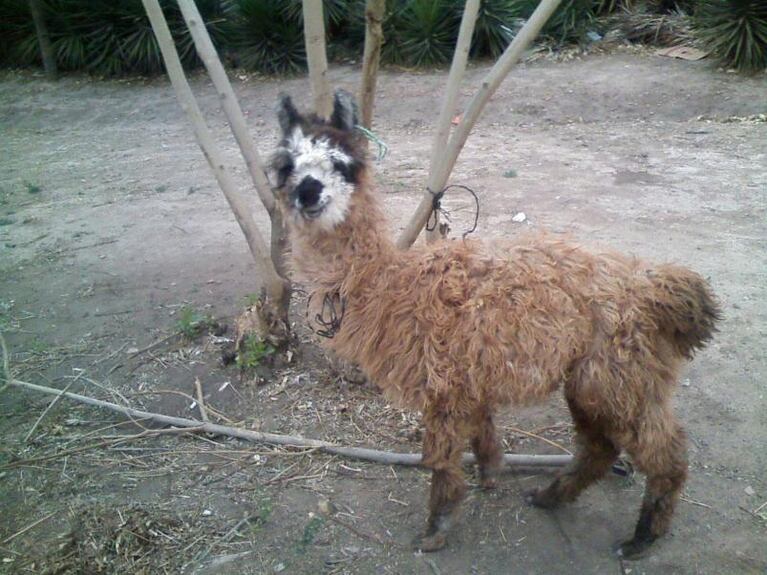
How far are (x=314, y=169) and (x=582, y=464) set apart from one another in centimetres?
215

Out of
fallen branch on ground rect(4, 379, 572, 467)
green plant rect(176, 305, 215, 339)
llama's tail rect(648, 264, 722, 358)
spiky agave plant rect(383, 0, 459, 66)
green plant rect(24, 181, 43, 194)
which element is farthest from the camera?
spiky agave plant rect(383, 0, 459, 66)

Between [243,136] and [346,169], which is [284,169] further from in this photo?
[243,136]

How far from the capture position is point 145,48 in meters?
15.4

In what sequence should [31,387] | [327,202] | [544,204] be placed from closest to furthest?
[327,202] < [31,387] < [544,204]

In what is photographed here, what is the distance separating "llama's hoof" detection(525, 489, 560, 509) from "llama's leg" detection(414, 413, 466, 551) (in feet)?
2.00

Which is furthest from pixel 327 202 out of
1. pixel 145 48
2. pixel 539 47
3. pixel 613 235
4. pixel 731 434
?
pixel 145 48

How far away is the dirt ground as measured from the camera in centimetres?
348

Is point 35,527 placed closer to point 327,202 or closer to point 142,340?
point 142,340

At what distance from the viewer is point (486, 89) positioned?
3887 millimetres

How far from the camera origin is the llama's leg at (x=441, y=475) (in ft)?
10.4

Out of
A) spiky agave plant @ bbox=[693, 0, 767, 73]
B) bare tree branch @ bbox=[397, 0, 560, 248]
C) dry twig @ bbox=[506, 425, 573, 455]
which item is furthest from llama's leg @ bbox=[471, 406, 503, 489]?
spiky agave plant @ bbox=[693, 0, 767, 73]

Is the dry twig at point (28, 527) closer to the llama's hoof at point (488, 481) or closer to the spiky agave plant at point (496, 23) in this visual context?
the llama's hoof at point (488, 481)

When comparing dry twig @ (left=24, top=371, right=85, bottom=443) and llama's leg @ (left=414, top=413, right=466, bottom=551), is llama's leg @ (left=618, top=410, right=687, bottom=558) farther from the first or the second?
dry twig @ (left=24, top=371, right=85, bottom=443)

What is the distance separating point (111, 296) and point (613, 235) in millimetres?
4917
